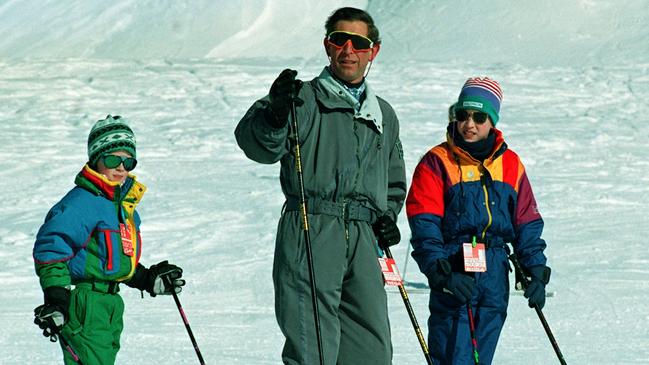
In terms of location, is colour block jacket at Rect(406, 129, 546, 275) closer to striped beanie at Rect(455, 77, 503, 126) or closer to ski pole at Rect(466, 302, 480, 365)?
striped beanie at Rect(455, 77, 503, 126)

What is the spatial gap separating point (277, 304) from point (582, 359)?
3.25 meters

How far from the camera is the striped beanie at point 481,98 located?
436cm

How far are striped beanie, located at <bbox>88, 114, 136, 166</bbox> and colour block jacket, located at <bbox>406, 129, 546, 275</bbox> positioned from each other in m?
1.06

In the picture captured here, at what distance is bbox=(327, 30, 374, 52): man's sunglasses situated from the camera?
380cm

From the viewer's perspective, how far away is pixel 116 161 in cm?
384

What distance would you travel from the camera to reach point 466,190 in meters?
4.27

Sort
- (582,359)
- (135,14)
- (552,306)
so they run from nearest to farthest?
(582,359), (552,306), (135,14)

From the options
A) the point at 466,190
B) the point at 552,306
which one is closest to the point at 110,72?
the point at 552,306

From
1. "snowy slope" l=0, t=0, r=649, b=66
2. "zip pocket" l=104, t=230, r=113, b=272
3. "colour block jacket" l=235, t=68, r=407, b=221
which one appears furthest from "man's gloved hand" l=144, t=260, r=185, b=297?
"snowy slope" l=0, t=0, r=649, b=66

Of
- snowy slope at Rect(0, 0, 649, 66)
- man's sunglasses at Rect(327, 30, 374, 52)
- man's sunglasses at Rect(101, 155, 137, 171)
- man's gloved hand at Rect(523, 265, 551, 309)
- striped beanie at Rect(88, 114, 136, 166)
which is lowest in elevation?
man's gloved hand at Rect(523, 265, 551, 309)

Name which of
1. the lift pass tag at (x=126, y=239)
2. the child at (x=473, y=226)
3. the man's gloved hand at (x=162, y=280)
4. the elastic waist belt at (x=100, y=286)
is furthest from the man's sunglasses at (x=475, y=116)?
the elastic waist belt at (x=100, y=286)

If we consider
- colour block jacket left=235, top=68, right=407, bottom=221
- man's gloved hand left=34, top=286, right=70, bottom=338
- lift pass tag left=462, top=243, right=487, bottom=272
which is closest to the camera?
man's gloved hand left=34, top=286, right=70, bottom=338

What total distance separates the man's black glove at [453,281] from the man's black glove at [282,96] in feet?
3.28

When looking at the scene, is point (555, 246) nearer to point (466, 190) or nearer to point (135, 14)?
point (466, 190)
